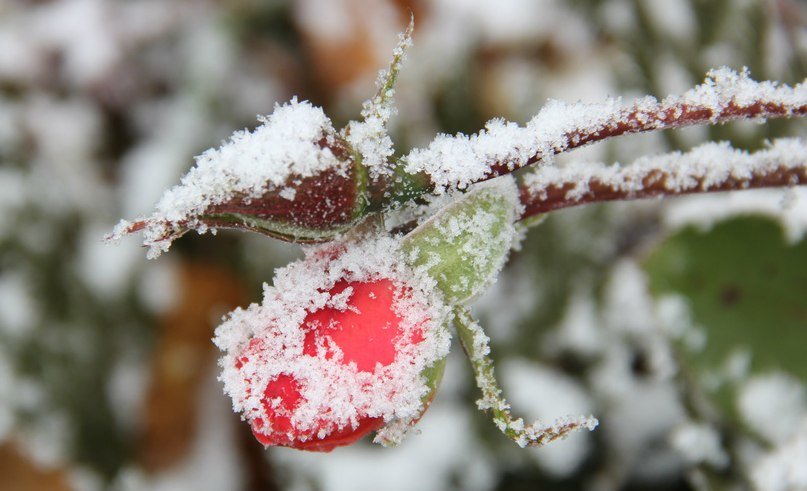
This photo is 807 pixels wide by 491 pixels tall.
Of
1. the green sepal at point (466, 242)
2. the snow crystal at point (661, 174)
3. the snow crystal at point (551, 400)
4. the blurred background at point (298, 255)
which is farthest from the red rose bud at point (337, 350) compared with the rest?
the snow crystal at point (551, 400)

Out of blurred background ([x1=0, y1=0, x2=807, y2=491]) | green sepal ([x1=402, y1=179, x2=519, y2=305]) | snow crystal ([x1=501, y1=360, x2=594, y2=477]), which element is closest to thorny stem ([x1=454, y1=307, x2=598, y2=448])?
green sepal ([x1=402, y1=179, x2=519, y2=305])

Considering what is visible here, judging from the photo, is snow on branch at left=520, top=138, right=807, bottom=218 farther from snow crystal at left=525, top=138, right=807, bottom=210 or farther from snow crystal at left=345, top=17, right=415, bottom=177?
snow crystal at left=345, top=17, right=415, bottom=177

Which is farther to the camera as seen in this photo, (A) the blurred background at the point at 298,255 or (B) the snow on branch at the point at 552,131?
(A) the blurred background at the point at 298,255


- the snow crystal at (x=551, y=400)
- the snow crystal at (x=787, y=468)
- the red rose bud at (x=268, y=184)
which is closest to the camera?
the red rose bud at (x=268, y=184)

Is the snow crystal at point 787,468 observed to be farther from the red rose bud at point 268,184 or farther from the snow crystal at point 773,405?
the red rose bud at point 268,184

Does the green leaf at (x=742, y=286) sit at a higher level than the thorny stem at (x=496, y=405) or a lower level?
higher

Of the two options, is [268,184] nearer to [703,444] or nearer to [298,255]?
[703,444]
